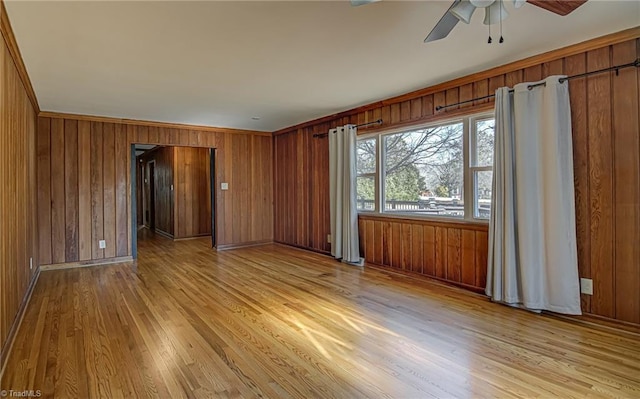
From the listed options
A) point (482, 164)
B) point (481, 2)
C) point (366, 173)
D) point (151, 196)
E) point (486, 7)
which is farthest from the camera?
point (151, 196)

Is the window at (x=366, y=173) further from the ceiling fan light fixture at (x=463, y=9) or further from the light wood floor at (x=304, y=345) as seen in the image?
the ceiling fan light fixture at (x=463, y=9)

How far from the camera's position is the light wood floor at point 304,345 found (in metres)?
1.99

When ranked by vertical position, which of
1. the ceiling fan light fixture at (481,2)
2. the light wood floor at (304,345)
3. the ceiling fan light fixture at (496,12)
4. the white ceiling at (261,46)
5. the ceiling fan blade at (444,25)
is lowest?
the light wood floor at (304,345)

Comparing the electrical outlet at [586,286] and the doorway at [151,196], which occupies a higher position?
the doorway at [151,196]

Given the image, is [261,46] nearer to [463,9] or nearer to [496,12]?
[463,9]

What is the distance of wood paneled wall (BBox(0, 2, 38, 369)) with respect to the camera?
2.41 metres

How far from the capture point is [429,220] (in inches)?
165

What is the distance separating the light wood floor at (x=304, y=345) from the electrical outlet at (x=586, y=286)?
1.09 feet

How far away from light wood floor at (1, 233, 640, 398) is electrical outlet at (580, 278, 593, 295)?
1.09 feet

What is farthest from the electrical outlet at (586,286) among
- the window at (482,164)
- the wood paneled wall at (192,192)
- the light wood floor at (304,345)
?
the wood paneled wall at (192,192)

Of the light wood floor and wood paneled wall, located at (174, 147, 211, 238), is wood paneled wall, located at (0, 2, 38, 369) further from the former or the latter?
wood paneled wall, located at (174, 147, 211, 238)

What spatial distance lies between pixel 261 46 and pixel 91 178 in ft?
13.4

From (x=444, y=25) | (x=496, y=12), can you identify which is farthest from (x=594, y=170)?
(x=444, y=25)

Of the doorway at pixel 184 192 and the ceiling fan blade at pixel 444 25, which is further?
the doorway at pixel 184 192
